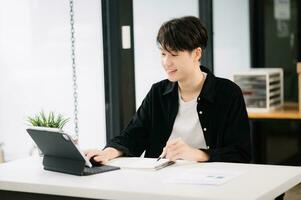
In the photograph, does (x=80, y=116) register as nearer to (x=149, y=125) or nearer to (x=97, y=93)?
(x=97, y=93)

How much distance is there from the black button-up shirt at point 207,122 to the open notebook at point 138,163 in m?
0.10

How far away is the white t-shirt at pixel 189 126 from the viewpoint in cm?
288

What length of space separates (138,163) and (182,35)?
61cm

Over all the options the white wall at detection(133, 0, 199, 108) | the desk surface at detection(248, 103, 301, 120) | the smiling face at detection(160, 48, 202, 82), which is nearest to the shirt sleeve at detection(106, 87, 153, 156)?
the smiling face at detection(160, 48, 202, 82)

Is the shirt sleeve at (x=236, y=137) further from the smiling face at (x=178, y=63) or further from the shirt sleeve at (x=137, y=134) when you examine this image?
the shirt sleeve at (x=137, y=134)

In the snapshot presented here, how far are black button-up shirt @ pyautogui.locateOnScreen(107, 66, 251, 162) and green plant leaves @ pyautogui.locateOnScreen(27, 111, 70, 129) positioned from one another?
567mm

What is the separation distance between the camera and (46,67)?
3793 mm

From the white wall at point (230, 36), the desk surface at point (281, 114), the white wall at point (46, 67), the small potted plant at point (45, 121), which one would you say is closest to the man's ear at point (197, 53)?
the small potted plant at point (45, 121)

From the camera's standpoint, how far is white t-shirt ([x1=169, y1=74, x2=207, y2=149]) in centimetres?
288

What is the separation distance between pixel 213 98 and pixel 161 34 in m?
0.37

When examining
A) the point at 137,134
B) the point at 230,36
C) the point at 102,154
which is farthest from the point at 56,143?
the point at 230,36

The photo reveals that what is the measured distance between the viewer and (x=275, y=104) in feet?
17.3

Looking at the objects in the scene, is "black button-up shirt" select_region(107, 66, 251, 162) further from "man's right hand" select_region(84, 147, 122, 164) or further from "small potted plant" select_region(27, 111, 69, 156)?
"small potted plant" select_region(27, 111, 69, 156)

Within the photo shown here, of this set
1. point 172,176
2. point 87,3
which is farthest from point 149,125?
point 87,3
